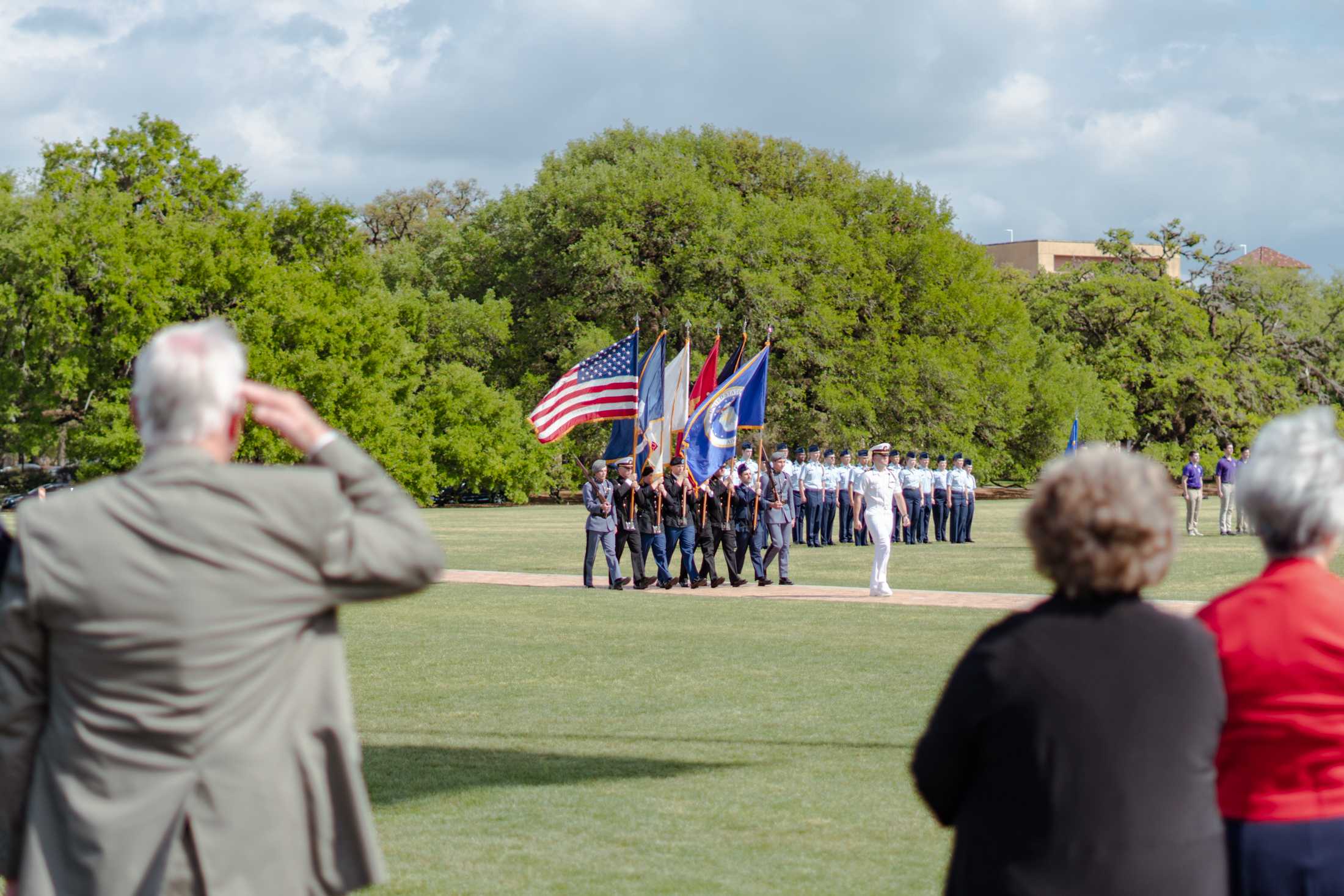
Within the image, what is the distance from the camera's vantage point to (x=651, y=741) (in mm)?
9633

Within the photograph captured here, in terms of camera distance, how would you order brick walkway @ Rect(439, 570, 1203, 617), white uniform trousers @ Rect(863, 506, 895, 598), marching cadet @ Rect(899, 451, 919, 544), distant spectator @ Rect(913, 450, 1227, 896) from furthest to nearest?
marching cadet @ Rect(899, 451, 919, 544) → white uniform trousers @ Rect(863, 506, 895, 598) → brick walkway @ Rect(439, 570, 1203, 617) → distant spectator @ Rect(913, 450, 1227, 896)

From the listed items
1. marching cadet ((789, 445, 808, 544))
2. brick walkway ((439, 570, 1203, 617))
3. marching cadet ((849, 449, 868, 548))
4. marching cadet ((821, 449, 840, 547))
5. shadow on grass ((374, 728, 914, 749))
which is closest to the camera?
shadow on grass ((374, 728, 914, 749))

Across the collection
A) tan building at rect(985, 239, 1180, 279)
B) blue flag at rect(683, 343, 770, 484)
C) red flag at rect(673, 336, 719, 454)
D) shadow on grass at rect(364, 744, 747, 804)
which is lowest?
shadow on grass at rect(364, 744, 747, 804)

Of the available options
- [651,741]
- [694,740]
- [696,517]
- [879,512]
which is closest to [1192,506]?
[696,517]

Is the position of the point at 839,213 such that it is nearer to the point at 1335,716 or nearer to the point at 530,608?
the point at 530,608

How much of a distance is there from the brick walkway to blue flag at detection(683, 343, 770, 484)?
1.84 meters

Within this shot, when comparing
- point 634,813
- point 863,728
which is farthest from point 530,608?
point 634,813

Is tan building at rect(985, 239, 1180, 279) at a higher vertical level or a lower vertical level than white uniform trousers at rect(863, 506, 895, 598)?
higher

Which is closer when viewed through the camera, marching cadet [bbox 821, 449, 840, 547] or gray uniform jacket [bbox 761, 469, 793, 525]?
gray uniform jacket [bbox 761, 469, 793, 525]

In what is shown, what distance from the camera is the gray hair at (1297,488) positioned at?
3.30 m

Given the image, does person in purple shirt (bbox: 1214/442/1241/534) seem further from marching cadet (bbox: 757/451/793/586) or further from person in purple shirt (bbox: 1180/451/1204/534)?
marching cadet (bbox: 757/451/793/586)

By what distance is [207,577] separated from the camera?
3.04 meters

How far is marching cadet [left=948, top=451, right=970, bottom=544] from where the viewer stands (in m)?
35.3

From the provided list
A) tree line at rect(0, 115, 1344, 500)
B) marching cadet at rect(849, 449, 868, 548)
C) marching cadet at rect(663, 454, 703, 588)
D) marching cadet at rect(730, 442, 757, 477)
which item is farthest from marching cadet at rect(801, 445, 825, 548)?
tree line at rect(0, 115, 1344, 500)
